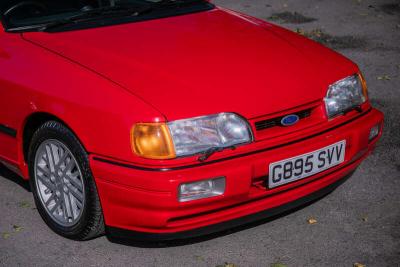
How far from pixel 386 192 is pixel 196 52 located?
1.62 meters

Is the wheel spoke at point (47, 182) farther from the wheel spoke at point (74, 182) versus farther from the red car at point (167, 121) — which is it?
the wheel spoke at point (74, 182)

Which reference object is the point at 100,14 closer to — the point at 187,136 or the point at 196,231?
the point at 187,136

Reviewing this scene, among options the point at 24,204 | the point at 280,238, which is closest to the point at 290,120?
the point at 280,238

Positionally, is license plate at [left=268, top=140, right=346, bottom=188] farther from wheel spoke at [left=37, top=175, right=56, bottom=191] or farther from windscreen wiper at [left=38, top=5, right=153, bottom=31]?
windscreen wiper at [left=38, top=5, right=153, bottom=31]

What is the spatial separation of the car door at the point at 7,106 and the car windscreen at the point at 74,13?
16cm

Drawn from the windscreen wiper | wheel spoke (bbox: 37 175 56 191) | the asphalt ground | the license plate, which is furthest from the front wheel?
the license plate

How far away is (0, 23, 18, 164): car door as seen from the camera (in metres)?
3.96

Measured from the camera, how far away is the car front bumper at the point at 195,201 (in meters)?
3.22

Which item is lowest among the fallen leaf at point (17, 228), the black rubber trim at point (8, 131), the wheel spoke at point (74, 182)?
the fallen leaf at point (17, 228)

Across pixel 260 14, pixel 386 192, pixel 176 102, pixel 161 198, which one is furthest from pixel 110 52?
pixel 260 14

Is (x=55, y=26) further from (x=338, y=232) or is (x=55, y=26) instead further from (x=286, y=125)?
(x=338, y=232)

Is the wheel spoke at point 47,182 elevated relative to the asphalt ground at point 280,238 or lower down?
elevated

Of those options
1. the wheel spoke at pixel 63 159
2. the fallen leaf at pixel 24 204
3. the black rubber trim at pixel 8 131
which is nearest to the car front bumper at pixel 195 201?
the wheel spoke at pixel 63 159

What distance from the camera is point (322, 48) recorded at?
4.23 metres
